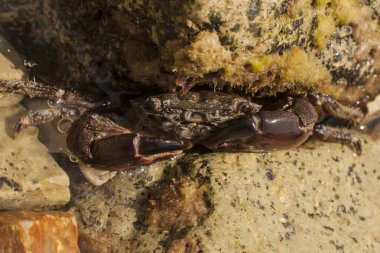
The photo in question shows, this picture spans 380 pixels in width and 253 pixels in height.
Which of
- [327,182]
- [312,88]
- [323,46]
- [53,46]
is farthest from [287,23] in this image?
[53,46]

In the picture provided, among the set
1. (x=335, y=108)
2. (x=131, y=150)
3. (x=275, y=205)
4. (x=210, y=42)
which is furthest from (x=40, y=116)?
(x=335, y=108)

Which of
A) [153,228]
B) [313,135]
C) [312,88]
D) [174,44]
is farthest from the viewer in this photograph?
[313,135]

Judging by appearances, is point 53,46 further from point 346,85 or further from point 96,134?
point 346,85

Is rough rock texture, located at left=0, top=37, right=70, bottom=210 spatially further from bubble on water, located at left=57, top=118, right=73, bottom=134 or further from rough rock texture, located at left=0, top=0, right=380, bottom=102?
rough rock texture, located at left=0, top=0, right=380, bottom=102

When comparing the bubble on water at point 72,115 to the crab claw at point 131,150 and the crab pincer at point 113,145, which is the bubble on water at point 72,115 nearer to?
the crab pincer at point 113,145

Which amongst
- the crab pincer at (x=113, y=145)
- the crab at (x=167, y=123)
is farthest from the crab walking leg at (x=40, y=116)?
the crab pincer at (x=113, y=145)
